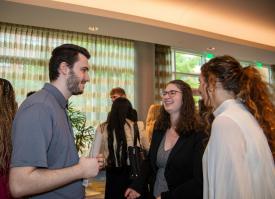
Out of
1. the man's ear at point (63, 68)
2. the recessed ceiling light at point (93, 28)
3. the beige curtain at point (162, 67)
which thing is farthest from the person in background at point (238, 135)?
the beige curtain at point (162, 67)

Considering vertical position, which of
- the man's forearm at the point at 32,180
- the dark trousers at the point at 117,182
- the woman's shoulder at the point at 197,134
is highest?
the woman's shoulder at the point at 197,134

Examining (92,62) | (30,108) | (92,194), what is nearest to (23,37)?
(92,62)

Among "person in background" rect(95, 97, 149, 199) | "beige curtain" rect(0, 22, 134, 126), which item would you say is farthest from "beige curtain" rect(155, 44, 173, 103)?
"person in background" rect(95, 97, 149, 199)

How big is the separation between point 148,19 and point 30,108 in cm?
432

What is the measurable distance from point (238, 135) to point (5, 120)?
1.39 m

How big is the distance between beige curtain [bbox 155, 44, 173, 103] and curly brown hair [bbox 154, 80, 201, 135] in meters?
4.64

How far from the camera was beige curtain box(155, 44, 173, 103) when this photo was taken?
7.05 metres

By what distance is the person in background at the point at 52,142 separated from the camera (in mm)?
1213

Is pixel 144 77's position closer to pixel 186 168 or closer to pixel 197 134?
pixel 197 134

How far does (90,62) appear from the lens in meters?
6.50

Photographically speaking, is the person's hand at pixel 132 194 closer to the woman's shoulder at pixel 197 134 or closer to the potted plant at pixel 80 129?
the woman's shoulder at pixel 197 134

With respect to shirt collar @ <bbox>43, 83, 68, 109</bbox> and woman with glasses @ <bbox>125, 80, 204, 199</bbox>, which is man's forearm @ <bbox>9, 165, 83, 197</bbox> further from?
woman with glasses @ <bbox>125, 80, 204, 199</bbox>

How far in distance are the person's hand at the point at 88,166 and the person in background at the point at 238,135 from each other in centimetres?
51

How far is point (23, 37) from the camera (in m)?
5.89
